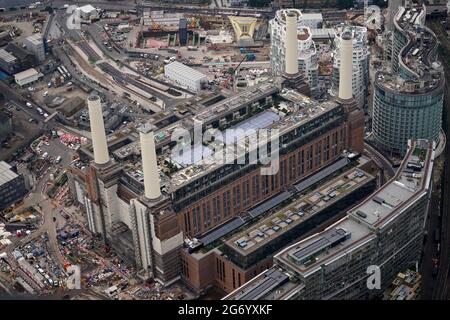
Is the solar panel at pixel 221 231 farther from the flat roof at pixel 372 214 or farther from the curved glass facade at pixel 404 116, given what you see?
the curved glass facade at pixel 404 116

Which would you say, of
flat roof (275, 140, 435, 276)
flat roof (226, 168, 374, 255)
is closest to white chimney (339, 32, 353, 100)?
flat roof (226, 168, 374, 255)

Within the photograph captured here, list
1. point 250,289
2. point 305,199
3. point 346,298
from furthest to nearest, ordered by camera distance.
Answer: point 305,199
point 346,298
point 250,289

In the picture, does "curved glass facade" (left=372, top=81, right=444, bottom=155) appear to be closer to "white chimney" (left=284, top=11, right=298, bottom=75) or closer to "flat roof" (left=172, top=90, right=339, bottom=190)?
"flat roof" (left=172, top=90, right=339, bottom=190)

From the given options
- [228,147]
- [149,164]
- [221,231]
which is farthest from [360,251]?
[149,164]

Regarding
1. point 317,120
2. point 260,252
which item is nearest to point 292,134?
point 317,120

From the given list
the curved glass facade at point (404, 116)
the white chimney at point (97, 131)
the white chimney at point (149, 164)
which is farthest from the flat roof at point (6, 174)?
the curved glass facade at point (404, 116)

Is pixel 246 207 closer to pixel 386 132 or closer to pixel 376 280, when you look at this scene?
pixel 376 280

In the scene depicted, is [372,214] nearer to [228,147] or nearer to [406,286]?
[406,286]
